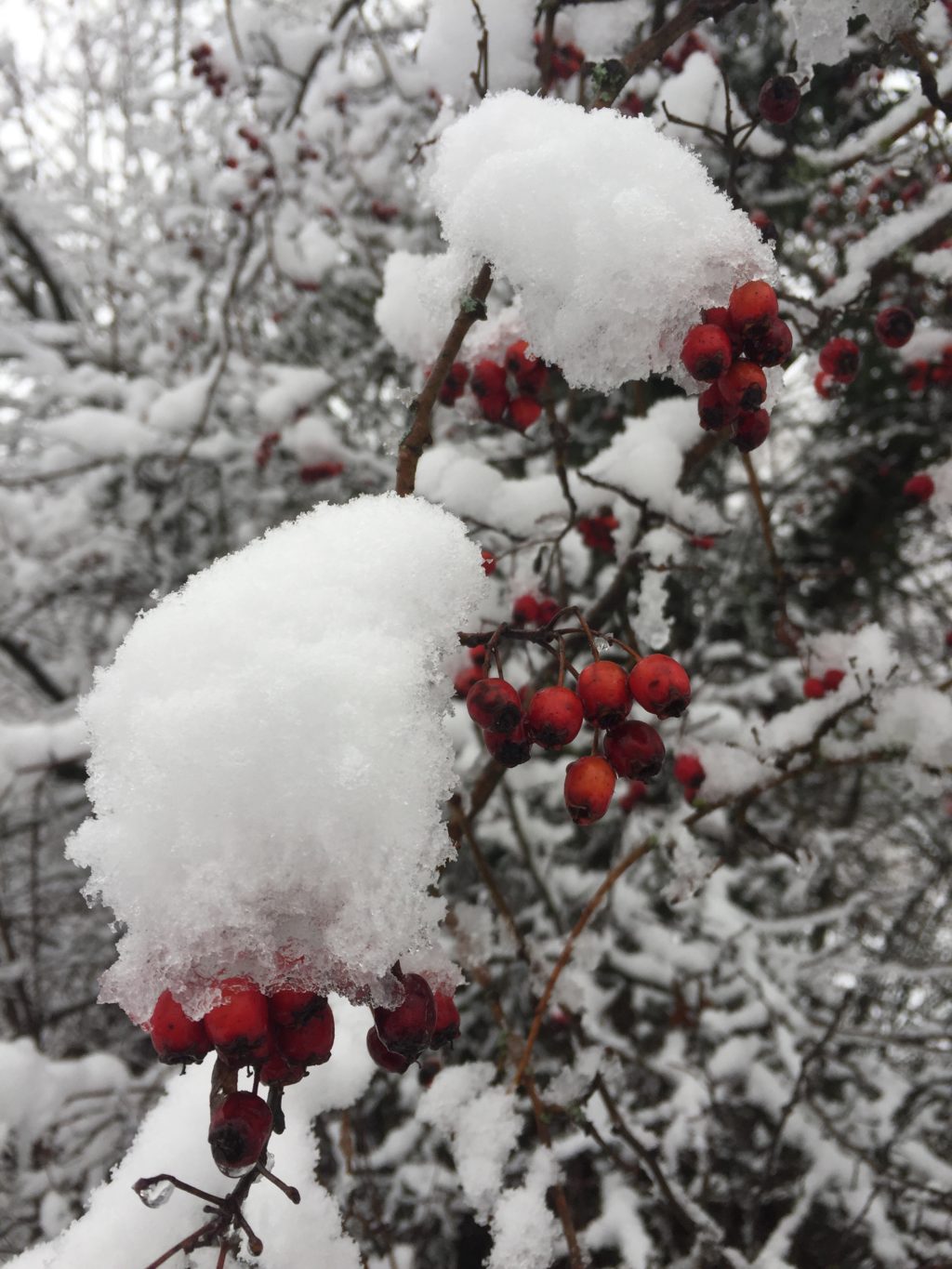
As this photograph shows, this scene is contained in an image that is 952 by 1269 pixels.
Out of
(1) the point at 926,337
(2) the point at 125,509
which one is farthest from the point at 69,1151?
(1) the point at 926,337

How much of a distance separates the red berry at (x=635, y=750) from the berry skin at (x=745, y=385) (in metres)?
0.36

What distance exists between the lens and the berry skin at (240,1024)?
2.02 feet

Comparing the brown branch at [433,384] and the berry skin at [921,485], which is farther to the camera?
the berry skin at [921,485]

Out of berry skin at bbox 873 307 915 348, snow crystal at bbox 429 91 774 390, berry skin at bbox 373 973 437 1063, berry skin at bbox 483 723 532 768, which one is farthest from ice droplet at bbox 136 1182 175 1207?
berry skin at bbox 873 307 915 348

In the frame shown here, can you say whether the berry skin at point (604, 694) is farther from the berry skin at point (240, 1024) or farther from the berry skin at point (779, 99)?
the berry skin at point (779, 99)

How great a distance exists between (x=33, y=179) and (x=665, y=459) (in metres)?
5.23

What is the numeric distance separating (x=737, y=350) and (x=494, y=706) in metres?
0.45

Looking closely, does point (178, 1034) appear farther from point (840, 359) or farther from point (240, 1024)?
point (840, 359)

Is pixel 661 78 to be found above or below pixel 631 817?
above

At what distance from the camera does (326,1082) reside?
1142 millimetres

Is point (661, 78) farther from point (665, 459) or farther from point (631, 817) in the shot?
point (631, 817)

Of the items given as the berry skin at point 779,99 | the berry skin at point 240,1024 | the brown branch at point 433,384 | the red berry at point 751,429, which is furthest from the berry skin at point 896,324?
the berry skin at point 240,1024

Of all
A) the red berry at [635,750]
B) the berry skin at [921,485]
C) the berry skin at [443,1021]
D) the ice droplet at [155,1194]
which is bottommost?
the ice droplet at [155,1194]

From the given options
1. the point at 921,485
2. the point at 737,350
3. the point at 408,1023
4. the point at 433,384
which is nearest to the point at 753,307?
the point at 737,350
